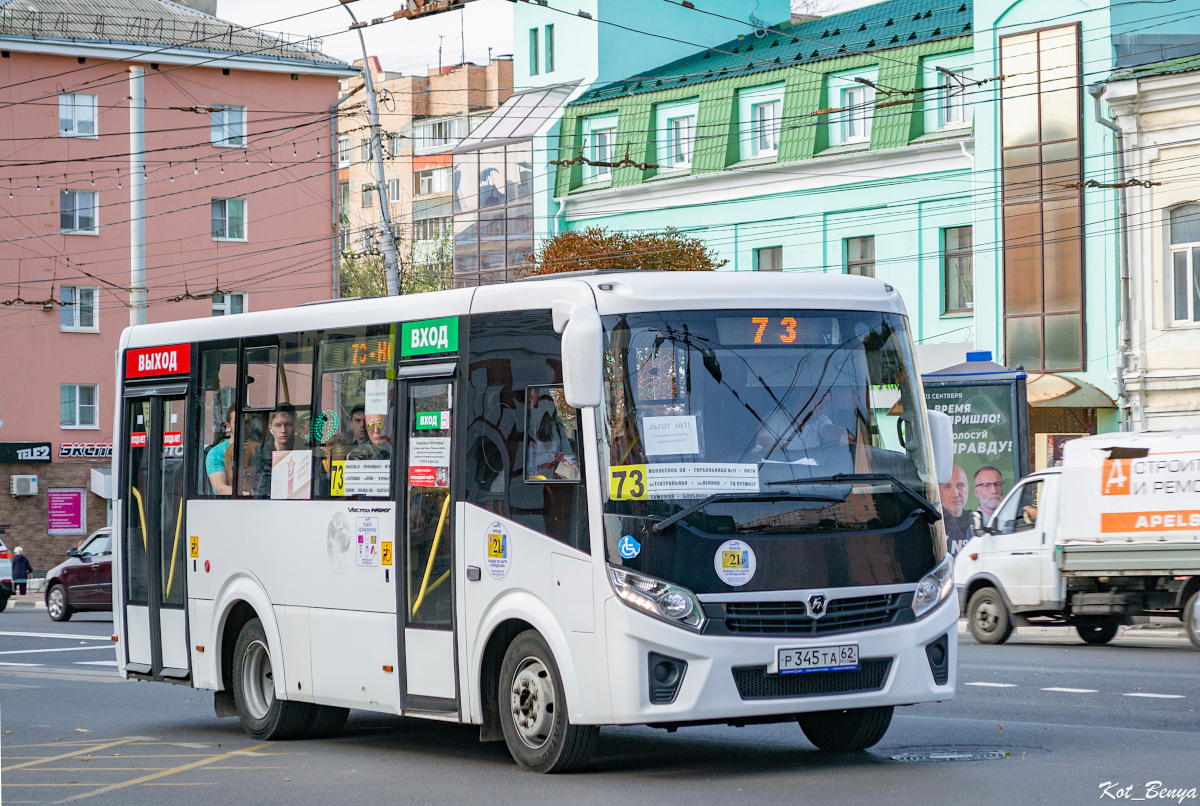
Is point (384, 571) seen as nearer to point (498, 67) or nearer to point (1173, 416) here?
point (1173, 416)

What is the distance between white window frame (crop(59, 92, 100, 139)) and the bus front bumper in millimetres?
48183

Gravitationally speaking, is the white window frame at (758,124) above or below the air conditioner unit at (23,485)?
above

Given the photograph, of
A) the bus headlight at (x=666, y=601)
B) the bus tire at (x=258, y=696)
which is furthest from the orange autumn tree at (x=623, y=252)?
the bus headlight at (x=666, y=601)

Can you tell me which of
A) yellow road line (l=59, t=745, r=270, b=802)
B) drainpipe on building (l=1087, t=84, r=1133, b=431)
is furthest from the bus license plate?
drainpipe on building (l=1087, t=84, r=1133, b=431)

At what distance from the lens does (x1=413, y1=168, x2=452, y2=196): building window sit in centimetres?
9269

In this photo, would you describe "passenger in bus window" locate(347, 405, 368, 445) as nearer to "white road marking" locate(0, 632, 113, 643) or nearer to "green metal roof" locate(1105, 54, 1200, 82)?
"white road marking" locate(0, 632, 113, 643)

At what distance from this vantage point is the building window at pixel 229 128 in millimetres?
56094

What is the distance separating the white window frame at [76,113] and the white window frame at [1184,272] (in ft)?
110

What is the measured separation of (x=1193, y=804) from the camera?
856cm

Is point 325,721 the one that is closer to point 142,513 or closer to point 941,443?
point 142,513

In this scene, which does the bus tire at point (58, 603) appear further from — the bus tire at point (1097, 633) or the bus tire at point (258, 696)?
the bus tire at point (258, 696)

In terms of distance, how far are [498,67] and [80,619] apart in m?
64.0

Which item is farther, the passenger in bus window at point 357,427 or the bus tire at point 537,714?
the passenger in bus window at point 357,427

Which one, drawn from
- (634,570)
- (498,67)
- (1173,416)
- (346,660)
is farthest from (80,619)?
(498,67)
